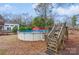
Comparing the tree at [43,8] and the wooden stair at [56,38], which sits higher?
the tree at [43,8]

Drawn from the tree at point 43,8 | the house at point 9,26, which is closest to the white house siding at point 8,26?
the house at point 9,26

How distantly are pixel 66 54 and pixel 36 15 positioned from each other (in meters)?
0.42

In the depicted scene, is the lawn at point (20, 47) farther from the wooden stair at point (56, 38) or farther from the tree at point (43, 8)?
the tree at point (43, 8)

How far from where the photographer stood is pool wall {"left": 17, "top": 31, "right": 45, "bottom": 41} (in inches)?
41.7

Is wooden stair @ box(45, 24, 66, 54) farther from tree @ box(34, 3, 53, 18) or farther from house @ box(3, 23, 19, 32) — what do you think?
house @ box(3, 23, 19, 32)

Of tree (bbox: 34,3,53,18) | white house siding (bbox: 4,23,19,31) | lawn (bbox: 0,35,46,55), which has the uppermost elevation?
tree (bbox: 34,3,53,18)

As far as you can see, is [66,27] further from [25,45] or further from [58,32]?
[25,45]

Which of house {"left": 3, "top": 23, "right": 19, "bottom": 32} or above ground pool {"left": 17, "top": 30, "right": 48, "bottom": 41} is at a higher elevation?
house {"left": 3, "top": 23, "right": 19, "bottom": 32}

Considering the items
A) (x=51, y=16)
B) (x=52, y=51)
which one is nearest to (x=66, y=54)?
(x=52, y=51)

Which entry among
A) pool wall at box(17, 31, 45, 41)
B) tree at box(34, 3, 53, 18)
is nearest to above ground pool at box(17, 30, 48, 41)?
pool wall at box(17, 31, 45, 41)

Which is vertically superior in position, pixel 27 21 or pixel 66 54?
pixel 27 21

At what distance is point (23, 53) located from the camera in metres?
1.06

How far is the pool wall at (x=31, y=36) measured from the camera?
41.7 inches
